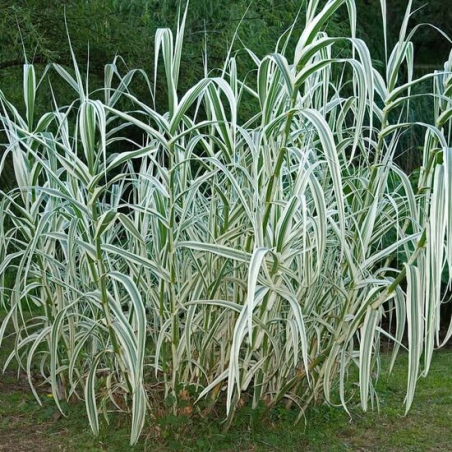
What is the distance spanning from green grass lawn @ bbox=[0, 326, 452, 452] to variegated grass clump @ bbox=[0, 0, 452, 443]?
0.32 feet

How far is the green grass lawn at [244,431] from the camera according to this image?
297 cm

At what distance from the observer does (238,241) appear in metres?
3.13

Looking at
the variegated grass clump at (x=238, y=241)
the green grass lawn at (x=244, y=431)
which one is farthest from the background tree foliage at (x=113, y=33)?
the green grass lawn at (x=244, y=431)

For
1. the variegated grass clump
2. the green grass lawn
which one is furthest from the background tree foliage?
the green grass lawn

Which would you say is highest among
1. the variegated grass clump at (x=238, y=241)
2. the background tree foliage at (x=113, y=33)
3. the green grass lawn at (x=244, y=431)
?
the background tree foliage at (x=113, y=33)

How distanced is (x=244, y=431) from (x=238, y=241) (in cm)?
70

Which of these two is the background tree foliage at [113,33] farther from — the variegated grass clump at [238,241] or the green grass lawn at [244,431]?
the green grass lawn at [244,431]

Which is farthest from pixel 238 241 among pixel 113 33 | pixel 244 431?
pixel 113 33

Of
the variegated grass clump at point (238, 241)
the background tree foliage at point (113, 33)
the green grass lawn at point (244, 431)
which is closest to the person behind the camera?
the variegated grass clump at point (238, 241)

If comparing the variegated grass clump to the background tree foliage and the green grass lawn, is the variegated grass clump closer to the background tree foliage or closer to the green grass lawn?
the green grass lawn

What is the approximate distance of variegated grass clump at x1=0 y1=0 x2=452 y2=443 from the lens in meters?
2.50

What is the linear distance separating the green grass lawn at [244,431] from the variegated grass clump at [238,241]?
98 millimetres

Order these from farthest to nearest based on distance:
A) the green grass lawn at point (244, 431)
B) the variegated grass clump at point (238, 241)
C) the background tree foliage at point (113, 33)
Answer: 1. the background tree foliage at point (113, 33)
2. the green grass lawn at point (244, 431)
3. the variegated grass clump at point (238, 241)

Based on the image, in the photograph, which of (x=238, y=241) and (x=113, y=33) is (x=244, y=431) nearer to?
(x=238, y=241)
